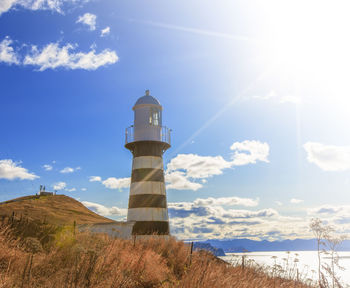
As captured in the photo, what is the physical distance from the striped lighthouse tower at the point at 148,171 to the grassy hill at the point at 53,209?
5.11 meters

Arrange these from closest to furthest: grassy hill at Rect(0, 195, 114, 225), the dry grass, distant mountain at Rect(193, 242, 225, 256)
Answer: the dry grass
distant mountain at Rect(193, 242, 225, 256)
grassy hill at Rect(0, 195, 114, 225)

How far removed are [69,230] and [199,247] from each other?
15.1ft

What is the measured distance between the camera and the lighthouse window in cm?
2211

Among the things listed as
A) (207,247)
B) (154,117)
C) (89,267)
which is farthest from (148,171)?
(89,267)

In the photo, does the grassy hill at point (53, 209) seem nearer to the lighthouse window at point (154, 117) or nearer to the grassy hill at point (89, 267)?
the lighthouse window at point (154, 117)

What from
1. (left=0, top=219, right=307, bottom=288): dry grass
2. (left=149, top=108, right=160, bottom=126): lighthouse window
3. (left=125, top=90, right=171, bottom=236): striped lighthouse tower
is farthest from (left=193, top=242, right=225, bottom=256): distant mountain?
(left=149, top=108, right=160, bottom=126): lighthouse window

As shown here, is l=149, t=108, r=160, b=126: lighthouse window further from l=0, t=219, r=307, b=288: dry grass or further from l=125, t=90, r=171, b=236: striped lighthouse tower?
l=0, t=219, r=307, b=288: dry grass

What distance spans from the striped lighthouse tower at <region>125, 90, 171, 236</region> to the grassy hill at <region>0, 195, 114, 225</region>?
511cm

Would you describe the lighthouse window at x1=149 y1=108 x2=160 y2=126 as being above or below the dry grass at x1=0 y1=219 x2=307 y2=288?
above

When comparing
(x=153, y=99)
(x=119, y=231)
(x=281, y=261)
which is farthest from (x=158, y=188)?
(x=281, y=261)

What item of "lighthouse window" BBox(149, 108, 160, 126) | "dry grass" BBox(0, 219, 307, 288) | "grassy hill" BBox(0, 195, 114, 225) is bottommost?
"dry grass" BBox(0, 219, 307, 288)

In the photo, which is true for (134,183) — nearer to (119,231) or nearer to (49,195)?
(119,231)

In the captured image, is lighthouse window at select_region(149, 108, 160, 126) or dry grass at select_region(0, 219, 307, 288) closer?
dry grass at select_region(0, 219, 307, 288)

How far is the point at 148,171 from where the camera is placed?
2064 centimetres
